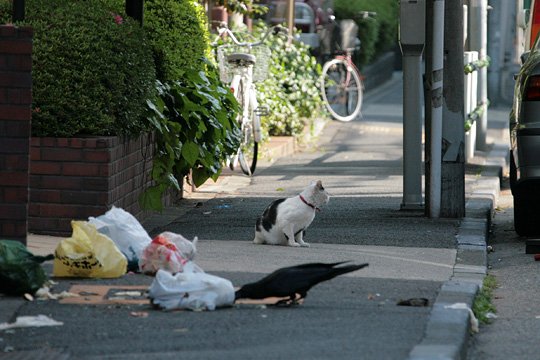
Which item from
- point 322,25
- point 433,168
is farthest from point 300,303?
point 322,25

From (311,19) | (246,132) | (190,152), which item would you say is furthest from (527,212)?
(311,19)

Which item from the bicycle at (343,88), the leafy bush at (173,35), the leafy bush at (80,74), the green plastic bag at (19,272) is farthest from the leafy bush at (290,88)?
the green plastic bag at (19,272)

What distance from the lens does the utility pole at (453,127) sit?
10.7m

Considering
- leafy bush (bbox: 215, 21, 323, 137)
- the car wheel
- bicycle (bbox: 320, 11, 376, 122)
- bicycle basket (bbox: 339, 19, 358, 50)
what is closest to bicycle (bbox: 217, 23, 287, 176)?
leafy bush (bbox: 215, 21, 323, 137)

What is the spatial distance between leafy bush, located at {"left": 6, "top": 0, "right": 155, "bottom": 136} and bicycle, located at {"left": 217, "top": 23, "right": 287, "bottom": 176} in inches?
168

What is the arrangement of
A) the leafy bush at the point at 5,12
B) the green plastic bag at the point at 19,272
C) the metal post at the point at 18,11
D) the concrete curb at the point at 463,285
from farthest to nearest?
the leafy bush at the point at 5,12
the metal post at the point at 18,11
the green plastic bag at the point at 19,272
the concrete curb at the point at 463,285

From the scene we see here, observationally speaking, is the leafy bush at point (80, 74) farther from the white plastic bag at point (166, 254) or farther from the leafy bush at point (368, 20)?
the leafy bush at point (368, 20)

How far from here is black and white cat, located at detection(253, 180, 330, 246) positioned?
889 cm

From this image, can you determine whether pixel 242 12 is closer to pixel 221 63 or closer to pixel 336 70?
pixel 221 63

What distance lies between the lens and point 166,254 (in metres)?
7.26

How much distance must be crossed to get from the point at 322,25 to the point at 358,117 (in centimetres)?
313

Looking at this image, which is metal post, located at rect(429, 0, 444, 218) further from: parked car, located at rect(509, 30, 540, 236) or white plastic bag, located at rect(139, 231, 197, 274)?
white plastic bag, located at rect(139, 231, 197, 274)

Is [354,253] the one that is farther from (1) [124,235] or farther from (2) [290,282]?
(2) [290,282]

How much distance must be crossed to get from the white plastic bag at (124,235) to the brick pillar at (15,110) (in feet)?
1.66
